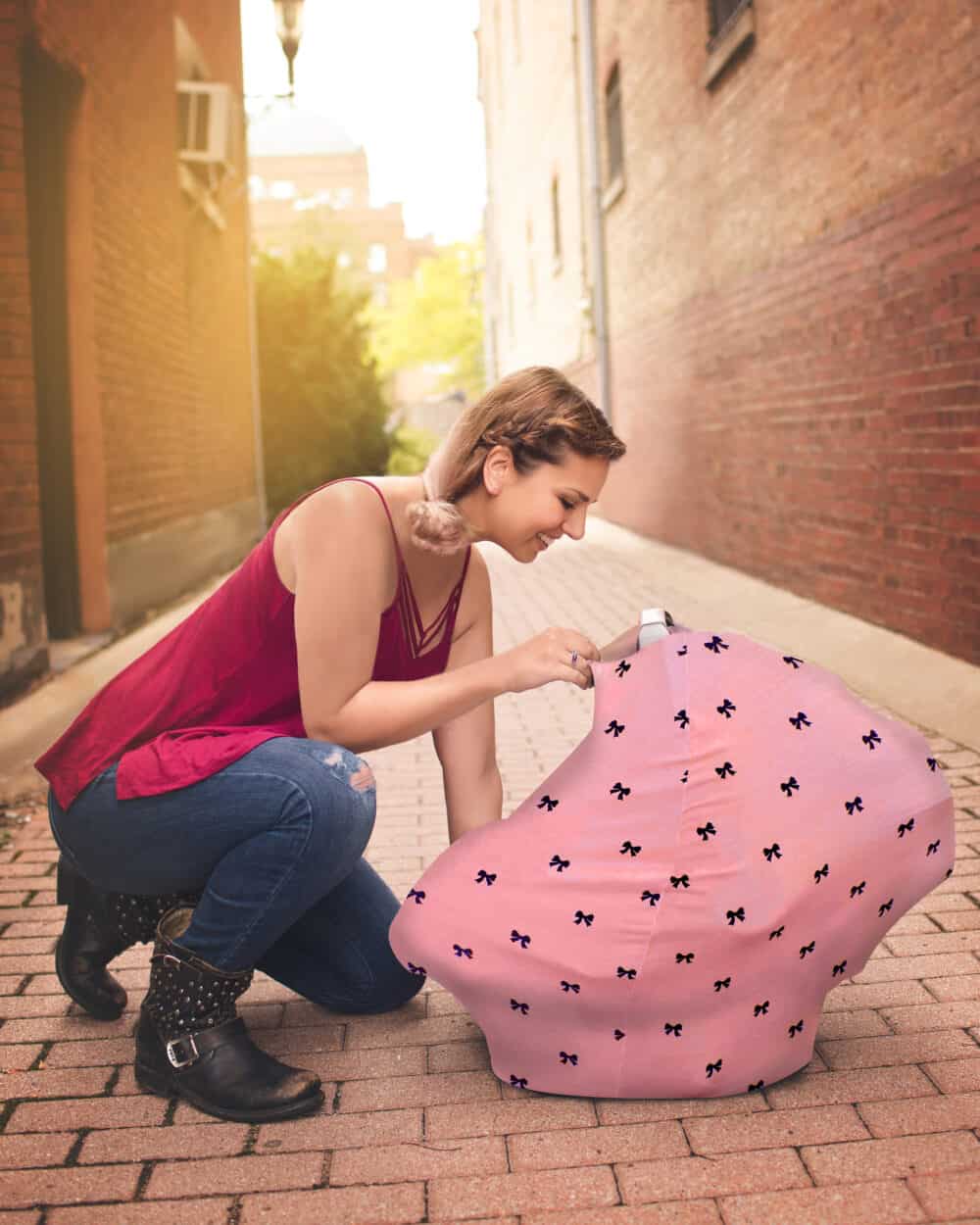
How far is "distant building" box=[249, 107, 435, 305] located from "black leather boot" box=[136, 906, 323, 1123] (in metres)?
73.2

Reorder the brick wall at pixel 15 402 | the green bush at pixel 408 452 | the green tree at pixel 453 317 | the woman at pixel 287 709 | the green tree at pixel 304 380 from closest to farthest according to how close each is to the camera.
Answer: the woman at pixel 287 709 < the brick wall at pixel 15 402 < the green tree at pixel 304 380 < the green bush at pixel 408 452 < the green tree at pixel 453 317

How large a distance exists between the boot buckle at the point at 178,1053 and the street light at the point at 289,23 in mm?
10636

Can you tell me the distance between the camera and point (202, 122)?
11.7 m

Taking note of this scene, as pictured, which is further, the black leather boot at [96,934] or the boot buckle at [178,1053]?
the black leather boot at [96,934]

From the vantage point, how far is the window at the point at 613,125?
1656cm

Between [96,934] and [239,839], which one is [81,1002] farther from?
[239,839]

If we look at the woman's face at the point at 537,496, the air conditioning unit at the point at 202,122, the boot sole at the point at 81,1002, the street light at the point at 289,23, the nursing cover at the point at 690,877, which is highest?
the street light at the point at 289,23

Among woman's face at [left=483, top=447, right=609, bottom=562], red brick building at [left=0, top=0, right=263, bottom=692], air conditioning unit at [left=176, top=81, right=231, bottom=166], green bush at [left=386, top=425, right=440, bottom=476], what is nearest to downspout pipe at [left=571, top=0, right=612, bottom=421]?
green bush at [left=386, top=425, right=440, bottom=476]

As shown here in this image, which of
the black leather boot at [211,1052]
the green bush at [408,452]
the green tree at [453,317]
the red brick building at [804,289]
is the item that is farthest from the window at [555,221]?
the green tree at [453,317]

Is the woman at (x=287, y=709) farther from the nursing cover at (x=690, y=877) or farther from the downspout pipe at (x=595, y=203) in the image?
the downspout pipe at (x=595, y=203)

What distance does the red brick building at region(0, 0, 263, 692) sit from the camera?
651cm

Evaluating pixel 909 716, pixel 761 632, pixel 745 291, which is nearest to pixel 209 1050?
pixel 909 716

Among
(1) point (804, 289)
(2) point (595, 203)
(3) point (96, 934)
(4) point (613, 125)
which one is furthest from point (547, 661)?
(2) point (595, 203)

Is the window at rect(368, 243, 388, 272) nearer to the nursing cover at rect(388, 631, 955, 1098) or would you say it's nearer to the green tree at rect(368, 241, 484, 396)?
the green tree at rect(368, 241, 484, 396)
